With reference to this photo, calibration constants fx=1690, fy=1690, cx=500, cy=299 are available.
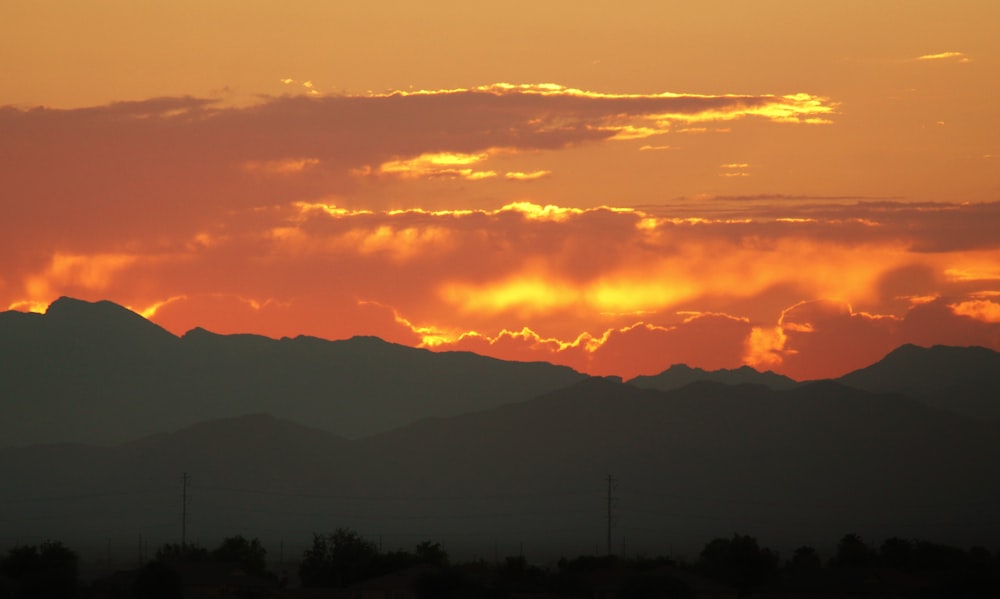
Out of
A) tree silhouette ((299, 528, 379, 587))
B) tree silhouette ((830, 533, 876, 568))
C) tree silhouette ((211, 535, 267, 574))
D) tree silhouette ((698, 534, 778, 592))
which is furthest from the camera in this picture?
tree silhouette ((830, 533, 876, 568))

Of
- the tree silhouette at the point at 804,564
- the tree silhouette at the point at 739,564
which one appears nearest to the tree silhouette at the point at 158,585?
the tree silhouette at the point at 739,564

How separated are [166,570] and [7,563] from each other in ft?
85.8

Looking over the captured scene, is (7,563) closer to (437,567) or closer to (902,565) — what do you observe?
(437,567)

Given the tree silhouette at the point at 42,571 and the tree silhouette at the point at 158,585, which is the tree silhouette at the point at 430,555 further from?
the tree silhouette at the point at 158,585

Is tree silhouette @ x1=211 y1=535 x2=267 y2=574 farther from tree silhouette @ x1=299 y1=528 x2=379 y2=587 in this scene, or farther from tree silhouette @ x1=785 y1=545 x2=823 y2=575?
tree silhouette @ x1=785 y1=545 x2=823 y2=575

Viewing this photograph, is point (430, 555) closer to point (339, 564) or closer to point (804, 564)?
point (339, 564)

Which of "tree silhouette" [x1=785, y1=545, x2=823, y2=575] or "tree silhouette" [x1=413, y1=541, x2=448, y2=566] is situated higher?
"tree silhouette" [x1=413, y1=541, x2=448, y2=566]

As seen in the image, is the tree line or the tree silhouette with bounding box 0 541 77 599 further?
the tree line

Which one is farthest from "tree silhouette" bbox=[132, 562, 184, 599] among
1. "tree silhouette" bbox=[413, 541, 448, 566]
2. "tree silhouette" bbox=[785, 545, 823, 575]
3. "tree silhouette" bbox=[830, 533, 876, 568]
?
"tree silhouette" bbox=[830, 533, 876, 568]

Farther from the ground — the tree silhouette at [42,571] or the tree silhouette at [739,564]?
the tree silhouette at [42,571]

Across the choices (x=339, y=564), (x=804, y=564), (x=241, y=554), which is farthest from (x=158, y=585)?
(x=804, y=564)

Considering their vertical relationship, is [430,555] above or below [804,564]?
above

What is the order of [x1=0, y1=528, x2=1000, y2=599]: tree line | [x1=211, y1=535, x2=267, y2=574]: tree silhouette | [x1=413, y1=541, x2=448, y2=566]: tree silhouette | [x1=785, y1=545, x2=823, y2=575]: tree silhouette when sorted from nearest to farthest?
1. [x1=0, y1=528, x2=1000, y2=599]: tree line
2. [x1=785, y1=545, x2=823, y2=575]: tree silhouette
3. [x1=413, y1=541, x2=448, y2=566]: tree silhouette
4. [x1=211, y1=535, x2=267, y2=574]: tree silhouette

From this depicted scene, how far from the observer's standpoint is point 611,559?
5527 inches
